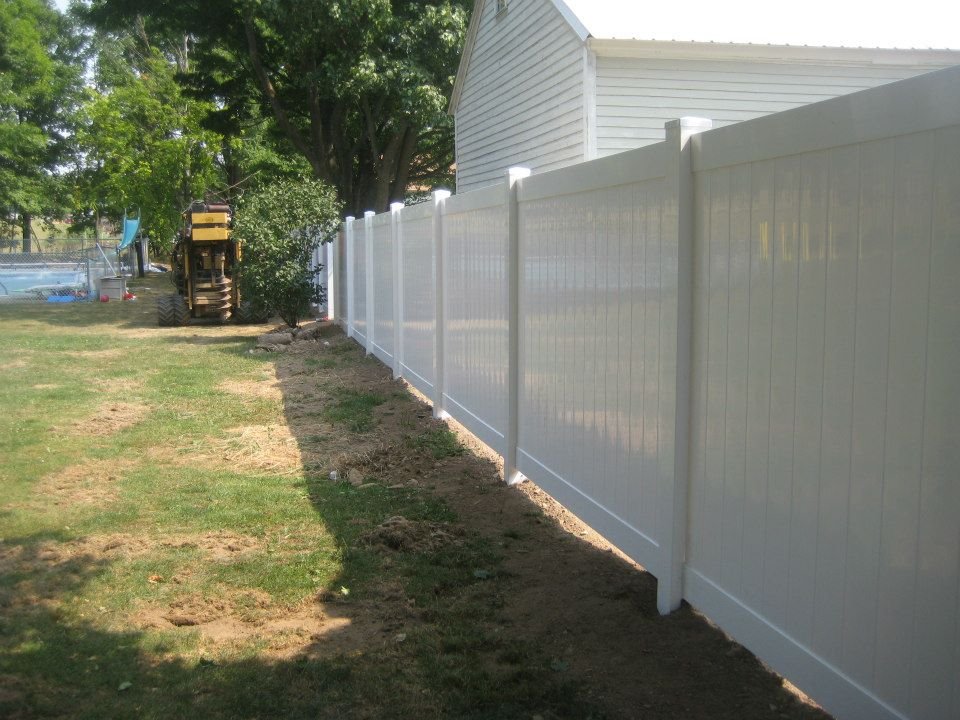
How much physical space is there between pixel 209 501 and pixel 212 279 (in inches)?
604

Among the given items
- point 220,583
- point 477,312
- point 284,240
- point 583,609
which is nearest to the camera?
point 583,609

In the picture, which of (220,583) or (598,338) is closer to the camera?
(598,338)

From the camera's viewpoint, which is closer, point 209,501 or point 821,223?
point 821,223

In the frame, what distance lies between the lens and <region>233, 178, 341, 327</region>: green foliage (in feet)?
56.7

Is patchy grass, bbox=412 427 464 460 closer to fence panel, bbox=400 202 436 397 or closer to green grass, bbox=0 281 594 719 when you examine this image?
green grass, bbox=0 281 594 719

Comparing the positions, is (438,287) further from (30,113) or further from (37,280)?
(30,113)

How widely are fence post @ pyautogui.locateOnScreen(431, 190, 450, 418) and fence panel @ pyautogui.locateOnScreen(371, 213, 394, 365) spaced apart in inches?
99.5

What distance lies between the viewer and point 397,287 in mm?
10344

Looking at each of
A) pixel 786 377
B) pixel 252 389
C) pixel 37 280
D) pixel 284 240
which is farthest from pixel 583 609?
pixel 37 280

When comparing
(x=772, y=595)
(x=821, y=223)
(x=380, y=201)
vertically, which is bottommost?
(x=772, y=595)

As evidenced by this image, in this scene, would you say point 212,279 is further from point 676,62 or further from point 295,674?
point 295,674

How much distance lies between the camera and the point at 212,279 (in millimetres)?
20797

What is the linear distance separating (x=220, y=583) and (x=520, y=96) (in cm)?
1142

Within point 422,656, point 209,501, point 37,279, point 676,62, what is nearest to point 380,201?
point 37,279
